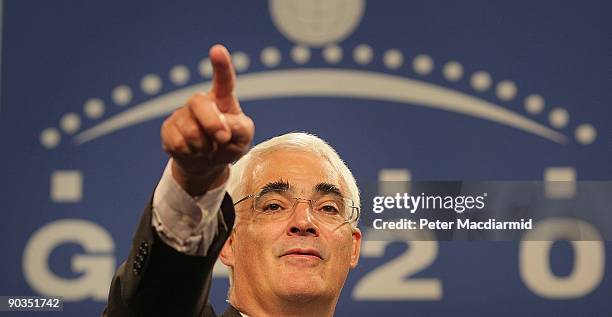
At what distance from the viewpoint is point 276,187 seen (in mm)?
1705

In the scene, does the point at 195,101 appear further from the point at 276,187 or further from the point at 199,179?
the point at 276,187

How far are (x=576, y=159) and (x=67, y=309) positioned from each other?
1339 mm

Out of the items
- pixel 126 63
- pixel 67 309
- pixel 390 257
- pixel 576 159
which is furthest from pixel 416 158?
pixel 67 309

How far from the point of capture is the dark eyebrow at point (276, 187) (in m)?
1.70

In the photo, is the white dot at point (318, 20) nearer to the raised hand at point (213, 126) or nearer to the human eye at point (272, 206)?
the human eye at point (272, 206)

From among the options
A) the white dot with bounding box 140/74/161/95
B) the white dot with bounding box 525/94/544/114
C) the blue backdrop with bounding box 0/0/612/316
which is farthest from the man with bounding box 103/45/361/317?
the white dot with bounding box 525/94/544/114

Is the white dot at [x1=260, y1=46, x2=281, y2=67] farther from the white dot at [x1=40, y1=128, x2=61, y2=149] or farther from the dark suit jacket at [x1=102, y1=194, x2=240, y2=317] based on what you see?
the dark suit jacket at [x1=102, y1=194, x2=240, y2=317]

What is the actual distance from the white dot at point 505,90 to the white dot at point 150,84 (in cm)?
88

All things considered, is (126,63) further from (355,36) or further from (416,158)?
(416,158)

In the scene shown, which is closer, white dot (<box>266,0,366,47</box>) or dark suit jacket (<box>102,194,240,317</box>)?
dark suit jacket (<box>102,194,240,317</box>)

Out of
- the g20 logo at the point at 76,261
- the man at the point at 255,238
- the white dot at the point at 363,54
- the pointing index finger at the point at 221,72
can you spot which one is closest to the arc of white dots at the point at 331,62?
the white dot at the point at 363,54

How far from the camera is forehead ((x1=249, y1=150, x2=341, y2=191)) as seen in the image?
1.71 m

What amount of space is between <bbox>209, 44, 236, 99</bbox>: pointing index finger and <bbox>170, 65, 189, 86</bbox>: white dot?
1364mm

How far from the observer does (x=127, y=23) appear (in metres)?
2.38
